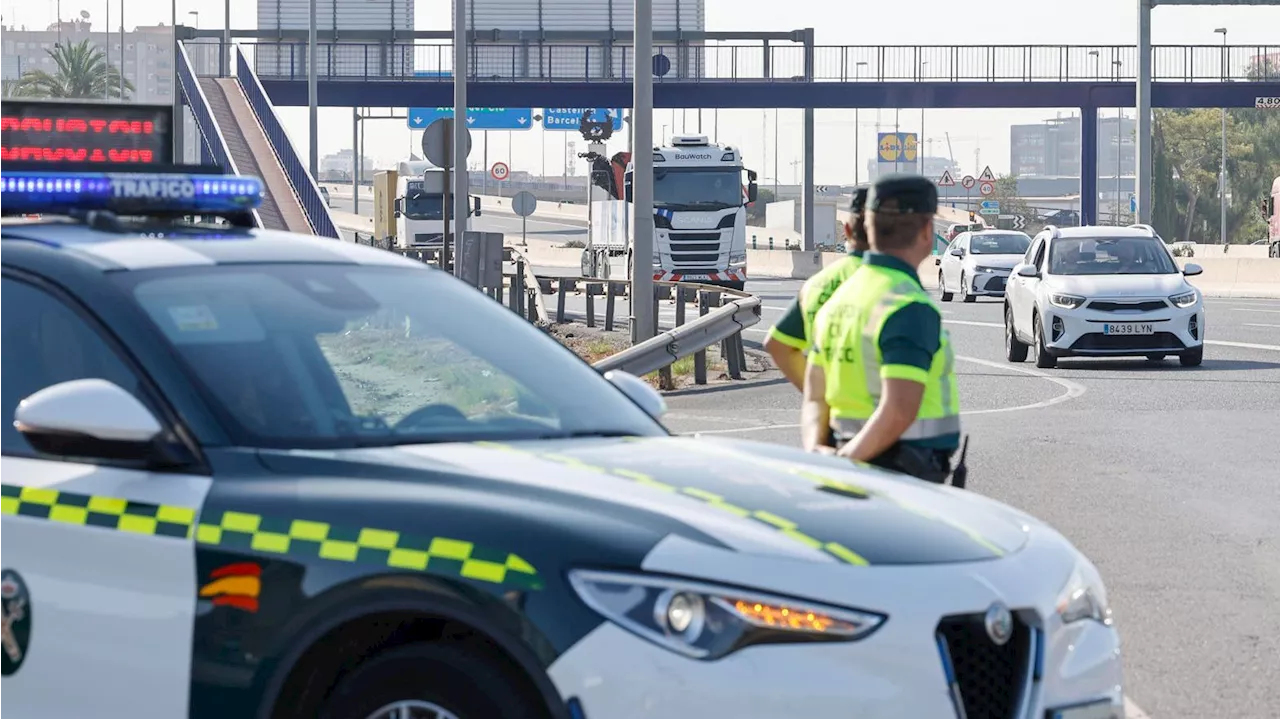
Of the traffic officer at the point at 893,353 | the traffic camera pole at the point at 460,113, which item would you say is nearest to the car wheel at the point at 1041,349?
the traffic camera pole at the point at 460,113

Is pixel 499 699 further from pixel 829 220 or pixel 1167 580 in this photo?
pixel 829 220


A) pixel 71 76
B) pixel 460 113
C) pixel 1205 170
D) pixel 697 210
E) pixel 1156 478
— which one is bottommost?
pixel 1156 478

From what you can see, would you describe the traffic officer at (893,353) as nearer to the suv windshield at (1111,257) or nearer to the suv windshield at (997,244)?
the suv windshield at (1111,257)

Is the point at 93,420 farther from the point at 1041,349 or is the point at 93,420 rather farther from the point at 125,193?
the point at 1041,349

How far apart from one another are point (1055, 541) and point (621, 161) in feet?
144

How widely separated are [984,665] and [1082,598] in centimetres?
52

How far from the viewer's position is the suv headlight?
22.1 metres

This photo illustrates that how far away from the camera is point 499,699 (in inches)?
162

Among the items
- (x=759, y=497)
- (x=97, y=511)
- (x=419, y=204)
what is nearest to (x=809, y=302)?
(x=759, y=497)

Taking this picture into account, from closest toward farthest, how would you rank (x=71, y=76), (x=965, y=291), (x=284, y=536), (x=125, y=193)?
(x=284, y=536) < (x=125, y=193) < (x=965, y=291) < (x=71, y=76)

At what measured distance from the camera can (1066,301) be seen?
2220 centimetres

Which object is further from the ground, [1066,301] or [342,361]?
[342,361]

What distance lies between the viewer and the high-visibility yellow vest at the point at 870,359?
571cm

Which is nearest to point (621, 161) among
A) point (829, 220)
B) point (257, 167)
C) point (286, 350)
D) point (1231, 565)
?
point (257, 167)
